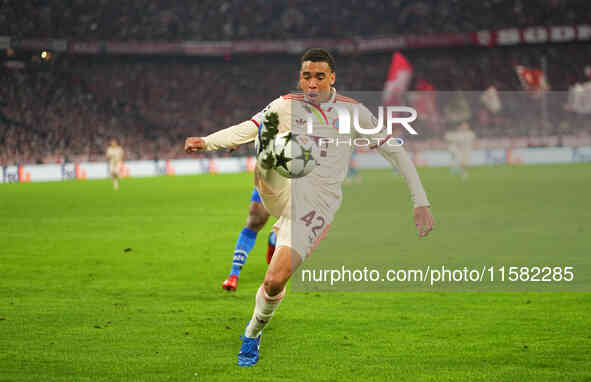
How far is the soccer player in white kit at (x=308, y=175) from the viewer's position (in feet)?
16.9

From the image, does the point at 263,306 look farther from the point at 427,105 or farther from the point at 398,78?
the point at 398,78

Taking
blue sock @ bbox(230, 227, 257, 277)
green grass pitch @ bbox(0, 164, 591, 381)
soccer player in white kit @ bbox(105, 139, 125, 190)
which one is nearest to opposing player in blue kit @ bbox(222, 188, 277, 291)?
blue sock @ bbox(230, 227, 257, 277)

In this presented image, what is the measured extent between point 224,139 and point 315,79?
0.71 metres

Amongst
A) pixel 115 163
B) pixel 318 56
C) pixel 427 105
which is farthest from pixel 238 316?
pixel 427 105

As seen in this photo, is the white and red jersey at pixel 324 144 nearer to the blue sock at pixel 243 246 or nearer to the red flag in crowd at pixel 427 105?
the blue sock at pixel 243 246

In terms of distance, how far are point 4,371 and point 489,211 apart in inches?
494

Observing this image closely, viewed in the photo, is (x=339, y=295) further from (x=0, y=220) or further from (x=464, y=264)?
(x=0, y=220)

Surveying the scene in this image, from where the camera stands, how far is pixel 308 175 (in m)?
5.27

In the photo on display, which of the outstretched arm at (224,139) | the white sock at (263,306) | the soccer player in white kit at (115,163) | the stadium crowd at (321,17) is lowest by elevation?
the soccer player in white kit at (115,163)

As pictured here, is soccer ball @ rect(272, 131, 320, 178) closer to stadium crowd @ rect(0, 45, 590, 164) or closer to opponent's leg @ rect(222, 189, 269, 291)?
opponent's leg @ rect(222, 189, 269, 291)

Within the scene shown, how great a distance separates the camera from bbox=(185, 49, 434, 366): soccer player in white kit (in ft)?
16.9

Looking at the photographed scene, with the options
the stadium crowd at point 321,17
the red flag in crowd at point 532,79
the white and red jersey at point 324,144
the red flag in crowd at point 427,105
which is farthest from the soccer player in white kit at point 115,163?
the red flag in crowd at point 532,79

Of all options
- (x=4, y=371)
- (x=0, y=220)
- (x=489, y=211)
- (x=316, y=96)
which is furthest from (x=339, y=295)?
(x=0, y=220)

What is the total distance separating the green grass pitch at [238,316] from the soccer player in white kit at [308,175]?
642 mm
